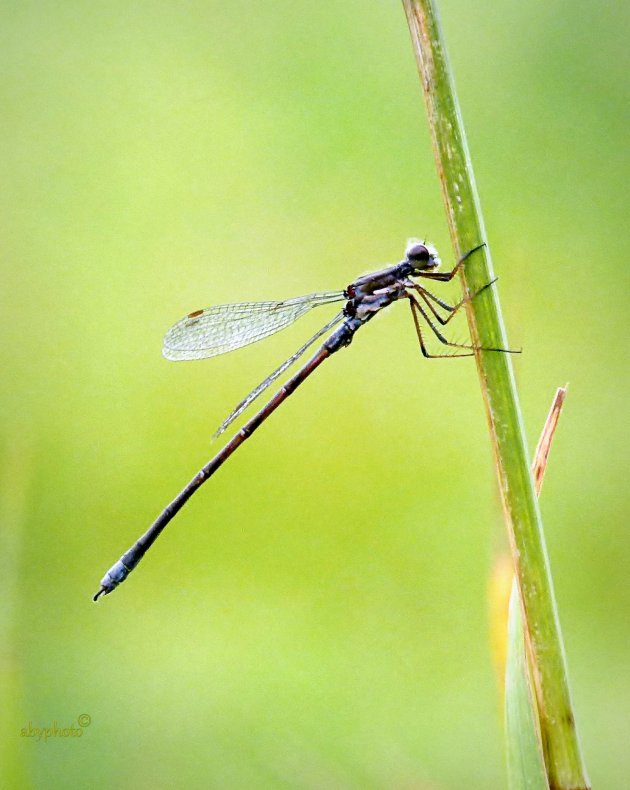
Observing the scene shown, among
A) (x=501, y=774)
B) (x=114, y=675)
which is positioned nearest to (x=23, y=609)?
(x=114, y=675)

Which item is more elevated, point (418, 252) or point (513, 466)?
point (418, 252)

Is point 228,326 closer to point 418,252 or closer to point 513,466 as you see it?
point 418,252

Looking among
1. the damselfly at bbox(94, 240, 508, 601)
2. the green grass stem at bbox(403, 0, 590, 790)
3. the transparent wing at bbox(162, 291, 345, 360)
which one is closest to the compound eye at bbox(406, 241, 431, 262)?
the damselfly at bbox(94, 240, 508, 601)

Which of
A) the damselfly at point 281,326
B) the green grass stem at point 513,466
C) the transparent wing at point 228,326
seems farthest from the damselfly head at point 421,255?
the green grass stem at point 513,466

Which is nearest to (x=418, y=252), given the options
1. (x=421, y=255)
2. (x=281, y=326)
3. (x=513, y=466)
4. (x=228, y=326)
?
(x=421, y=255)

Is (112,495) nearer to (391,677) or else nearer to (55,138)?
(391,677)

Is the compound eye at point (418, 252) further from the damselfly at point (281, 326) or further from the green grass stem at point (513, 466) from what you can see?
the green grass stem at point (513, 466)

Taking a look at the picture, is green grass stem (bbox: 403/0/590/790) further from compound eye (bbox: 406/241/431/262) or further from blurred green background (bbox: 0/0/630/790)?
blurred green background (bbox: 0/0/630/790)
